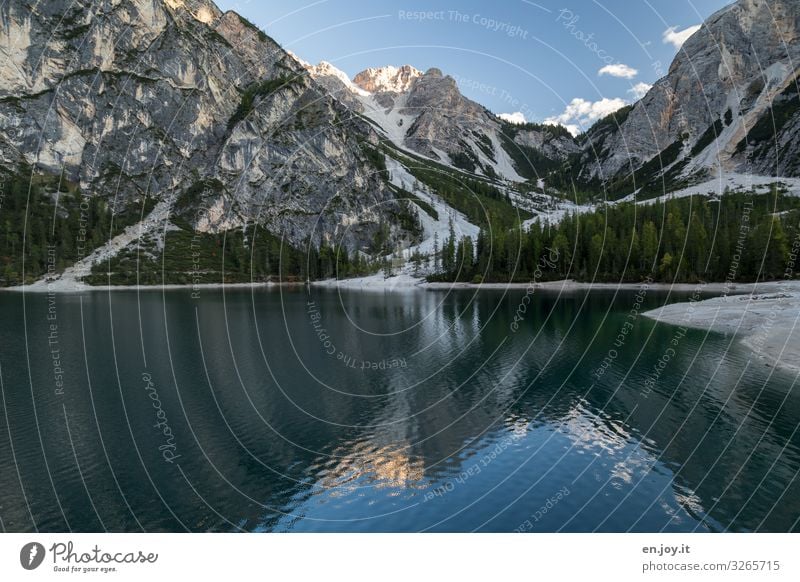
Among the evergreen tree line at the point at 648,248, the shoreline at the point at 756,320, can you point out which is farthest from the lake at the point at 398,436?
the evergreen tree line at the point at 648,248

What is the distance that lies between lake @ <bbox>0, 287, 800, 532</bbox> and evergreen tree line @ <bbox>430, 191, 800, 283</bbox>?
78.2 m

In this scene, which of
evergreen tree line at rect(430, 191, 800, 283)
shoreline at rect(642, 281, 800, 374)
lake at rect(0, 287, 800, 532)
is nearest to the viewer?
lake at rect(0, 287, 800, 532)

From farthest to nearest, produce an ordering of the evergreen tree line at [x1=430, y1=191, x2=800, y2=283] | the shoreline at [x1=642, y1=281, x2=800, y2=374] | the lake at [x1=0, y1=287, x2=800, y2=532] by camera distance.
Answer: the evergreen tree line at [x1=430, y1=191, x2=800, y2=283], the shoreline at [x1=642, y1=281, x2=800, y2=374], the lake at [x1=0, y1=287, x2=800, y2=532]

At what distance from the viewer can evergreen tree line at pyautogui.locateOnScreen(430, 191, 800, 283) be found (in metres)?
118

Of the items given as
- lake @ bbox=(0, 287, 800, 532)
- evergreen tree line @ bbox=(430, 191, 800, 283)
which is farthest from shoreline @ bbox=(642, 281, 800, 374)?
evergreen tree line @ bbox=(430, 191, 800, 283)

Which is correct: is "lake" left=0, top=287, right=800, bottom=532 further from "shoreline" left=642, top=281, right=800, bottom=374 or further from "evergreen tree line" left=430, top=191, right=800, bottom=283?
"evergreen tree line" left=430, top=191, right=800, bottom=283

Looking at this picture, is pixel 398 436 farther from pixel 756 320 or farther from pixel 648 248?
pixel 648 248

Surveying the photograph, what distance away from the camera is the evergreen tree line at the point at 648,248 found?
118 m

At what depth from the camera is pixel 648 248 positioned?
13425cm

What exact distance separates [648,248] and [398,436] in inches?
5094

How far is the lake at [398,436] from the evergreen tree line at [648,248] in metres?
78.2

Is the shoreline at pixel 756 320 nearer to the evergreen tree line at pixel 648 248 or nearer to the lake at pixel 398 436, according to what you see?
the lake at pixel 398 436
